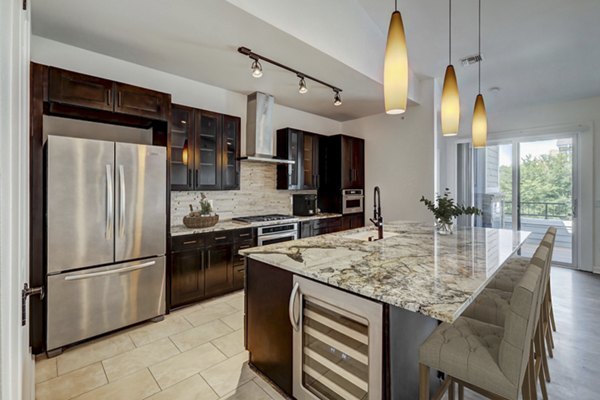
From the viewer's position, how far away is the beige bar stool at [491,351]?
1146 mm

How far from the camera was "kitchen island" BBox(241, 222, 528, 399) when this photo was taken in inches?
49.3

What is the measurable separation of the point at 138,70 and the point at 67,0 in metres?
1.15

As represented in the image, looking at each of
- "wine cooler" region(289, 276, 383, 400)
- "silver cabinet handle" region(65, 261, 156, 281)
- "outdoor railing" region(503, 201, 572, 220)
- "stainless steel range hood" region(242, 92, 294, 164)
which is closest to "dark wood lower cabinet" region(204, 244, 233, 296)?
"silver cabinet handle" region(65, 261, 156, 281)

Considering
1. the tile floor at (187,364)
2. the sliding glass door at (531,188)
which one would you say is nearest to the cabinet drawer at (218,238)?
the tile floor at (187,364)

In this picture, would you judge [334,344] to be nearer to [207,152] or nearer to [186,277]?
[186,277]

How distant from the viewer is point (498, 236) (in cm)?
265

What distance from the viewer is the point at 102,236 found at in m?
2.50

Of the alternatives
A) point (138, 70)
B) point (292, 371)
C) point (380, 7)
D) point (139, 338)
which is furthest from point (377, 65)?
point (139, 338)

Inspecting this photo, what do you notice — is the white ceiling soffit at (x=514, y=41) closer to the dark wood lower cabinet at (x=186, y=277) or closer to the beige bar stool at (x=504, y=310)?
the beige bar stool at (x=504, y=310)

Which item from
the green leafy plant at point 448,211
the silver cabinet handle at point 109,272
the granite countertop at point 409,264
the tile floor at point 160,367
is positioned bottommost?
the tile floor at point 160,367

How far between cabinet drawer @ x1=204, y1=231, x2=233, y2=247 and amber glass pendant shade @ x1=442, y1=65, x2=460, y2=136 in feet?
8.65

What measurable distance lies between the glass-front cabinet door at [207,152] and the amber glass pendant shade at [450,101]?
2.68 meters

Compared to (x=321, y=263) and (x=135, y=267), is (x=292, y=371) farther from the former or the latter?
(x=135, y=267)

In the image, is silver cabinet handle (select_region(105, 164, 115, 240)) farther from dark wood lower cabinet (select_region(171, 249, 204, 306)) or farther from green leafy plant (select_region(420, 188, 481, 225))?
green leafy plant (select_region(420, 188, 481, 225))
